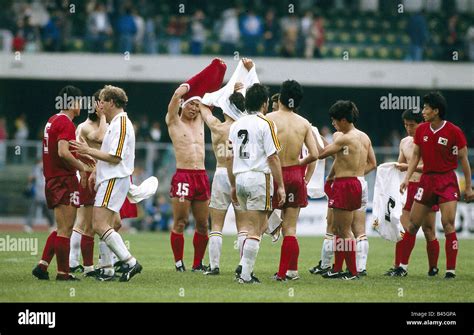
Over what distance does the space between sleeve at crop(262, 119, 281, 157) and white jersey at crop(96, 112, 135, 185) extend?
1545 millimetres

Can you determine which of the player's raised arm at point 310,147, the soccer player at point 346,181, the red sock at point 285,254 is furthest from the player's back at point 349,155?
the red sock at point 285,254

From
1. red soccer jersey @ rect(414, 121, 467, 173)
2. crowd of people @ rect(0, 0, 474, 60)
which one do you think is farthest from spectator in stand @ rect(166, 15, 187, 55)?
red soccer jersey @ rect(414, 121, 467, 173)

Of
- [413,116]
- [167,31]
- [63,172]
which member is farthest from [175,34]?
[63,172]

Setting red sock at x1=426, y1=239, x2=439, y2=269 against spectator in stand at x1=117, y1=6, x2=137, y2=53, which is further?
spectator in stand at x1=117, y1=6, x2=137, y2=53

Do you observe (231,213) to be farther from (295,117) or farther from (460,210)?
(295,117)

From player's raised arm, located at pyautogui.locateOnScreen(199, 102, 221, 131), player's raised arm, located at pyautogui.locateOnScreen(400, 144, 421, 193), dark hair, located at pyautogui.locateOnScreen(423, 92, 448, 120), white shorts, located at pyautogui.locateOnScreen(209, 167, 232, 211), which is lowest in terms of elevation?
white shorts, located at pyautogui.locateOnScreen(209, 167, 232, 211)

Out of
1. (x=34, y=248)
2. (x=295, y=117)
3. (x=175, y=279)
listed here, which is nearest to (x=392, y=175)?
(x=295, y=117)

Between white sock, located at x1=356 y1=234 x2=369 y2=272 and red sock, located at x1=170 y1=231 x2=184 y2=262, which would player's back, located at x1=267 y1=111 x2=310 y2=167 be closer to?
white sock, located at x1=356 y1=234 x2=369 y2=272

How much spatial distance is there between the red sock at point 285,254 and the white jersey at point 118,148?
206 cm

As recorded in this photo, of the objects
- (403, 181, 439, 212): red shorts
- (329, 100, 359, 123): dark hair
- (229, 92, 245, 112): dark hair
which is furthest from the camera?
(403, 181, 439, 212): red shorts

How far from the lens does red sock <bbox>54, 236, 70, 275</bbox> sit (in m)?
12.0

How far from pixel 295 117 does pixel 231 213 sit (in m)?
13.3

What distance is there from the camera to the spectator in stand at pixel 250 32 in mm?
30734

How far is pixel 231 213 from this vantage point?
2577 cm
